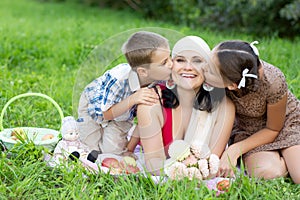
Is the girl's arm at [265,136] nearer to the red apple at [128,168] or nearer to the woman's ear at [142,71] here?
the red apple at [128,168]

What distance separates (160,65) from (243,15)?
15.1 ft

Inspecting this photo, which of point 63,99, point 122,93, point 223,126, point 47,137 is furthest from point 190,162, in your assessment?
point 63,99

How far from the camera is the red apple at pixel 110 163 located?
274cm

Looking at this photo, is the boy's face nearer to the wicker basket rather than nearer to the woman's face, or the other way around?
the woman's face

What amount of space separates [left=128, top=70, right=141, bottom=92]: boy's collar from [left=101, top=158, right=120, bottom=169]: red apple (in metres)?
0.41

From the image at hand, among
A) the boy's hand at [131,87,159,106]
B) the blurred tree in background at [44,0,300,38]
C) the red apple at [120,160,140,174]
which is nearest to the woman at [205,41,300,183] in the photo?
the boy's hand at [131,87,159,106]

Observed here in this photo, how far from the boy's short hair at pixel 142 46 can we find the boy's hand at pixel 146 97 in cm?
14

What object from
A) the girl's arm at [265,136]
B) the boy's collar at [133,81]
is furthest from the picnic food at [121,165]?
the girl's arm at [265,136]

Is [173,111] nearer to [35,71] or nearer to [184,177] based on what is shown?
[184,177]

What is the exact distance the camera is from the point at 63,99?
385cm

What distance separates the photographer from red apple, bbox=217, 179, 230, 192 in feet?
A: 8.14

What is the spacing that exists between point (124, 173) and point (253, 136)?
0.83 meters

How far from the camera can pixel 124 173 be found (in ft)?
8.41

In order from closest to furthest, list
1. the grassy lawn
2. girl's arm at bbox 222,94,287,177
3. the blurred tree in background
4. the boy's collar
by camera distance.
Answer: the grassy lawn → the boy's collar → girl's arm at bbox 222,94,287,177 → the blurred tree in background
